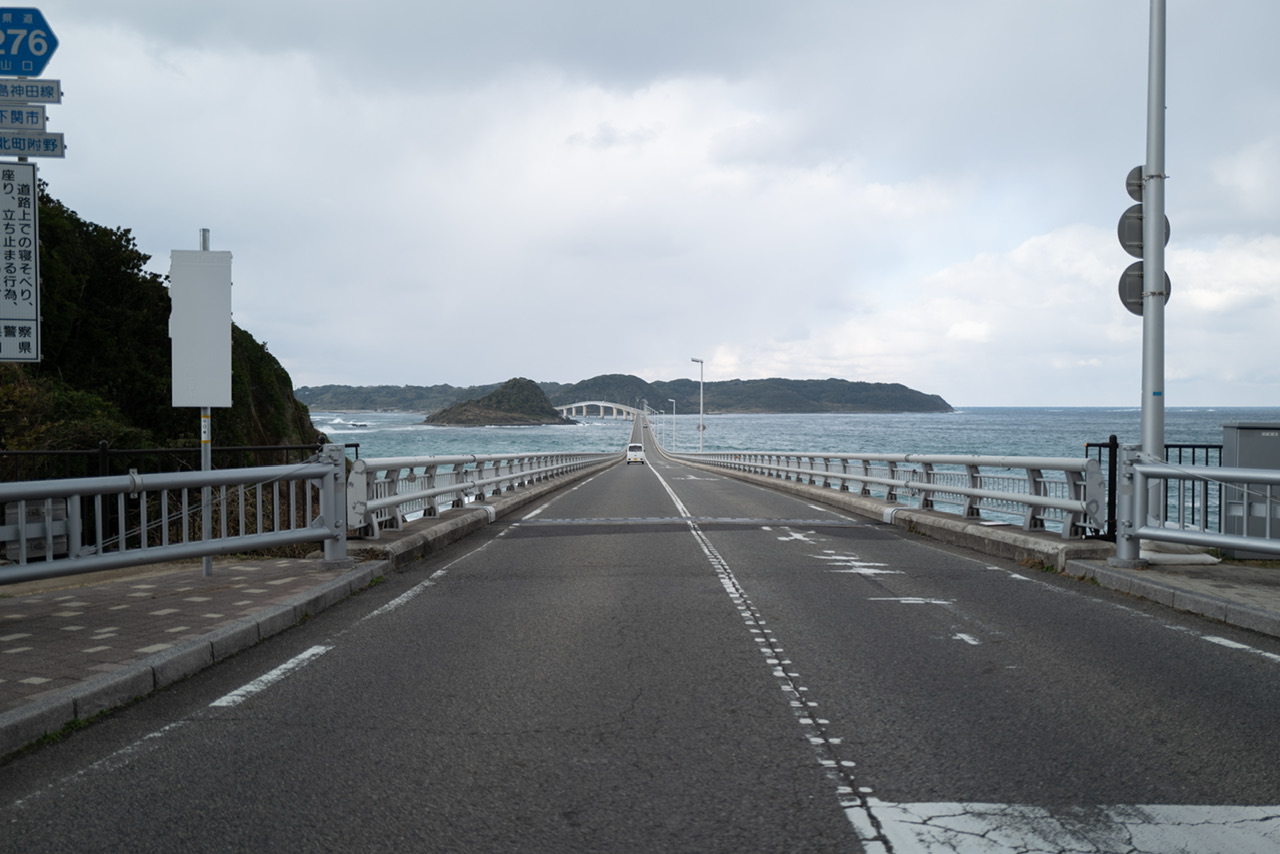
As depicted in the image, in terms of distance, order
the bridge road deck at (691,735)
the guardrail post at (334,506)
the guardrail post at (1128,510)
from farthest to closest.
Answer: the guardrail post at (334,506), the guardrail post at (1128,510), the bridge road deck at (691,735)

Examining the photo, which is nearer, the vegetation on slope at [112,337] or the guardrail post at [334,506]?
the guardrail post at [334,506]

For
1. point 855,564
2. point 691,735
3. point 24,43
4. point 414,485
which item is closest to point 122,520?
point 24,43

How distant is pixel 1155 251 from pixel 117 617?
1061cm

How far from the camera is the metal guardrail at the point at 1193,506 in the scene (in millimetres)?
7582

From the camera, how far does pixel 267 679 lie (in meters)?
5.57

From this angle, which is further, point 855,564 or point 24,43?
Result: point 855,564

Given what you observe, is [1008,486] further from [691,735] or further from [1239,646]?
[691,735]

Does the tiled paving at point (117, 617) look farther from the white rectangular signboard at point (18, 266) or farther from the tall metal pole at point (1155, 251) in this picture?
the tall metal pole at point (1155, 251)

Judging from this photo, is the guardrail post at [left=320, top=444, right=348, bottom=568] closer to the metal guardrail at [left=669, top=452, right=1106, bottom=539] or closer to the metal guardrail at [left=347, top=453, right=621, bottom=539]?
the metal guardrail at [left=347, top=453, right=621, bottom=539]

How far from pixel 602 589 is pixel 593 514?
9.55 meters

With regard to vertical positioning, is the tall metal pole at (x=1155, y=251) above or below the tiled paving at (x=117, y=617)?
above

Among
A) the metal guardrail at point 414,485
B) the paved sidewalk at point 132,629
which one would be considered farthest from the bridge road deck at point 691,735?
the metal guardrail at point 414,485

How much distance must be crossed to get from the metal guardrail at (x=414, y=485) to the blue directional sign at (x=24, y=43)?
436cm

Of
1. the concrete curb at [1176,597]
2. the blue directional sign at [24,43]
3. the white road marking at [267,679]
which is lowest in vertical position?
Answer: the white road marking at [267,679]
